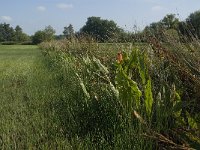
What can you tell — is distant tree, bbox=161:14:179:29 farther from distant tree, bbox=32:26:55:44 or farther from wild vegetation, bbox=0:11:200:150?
distant tree, bbox=32:26:55:44

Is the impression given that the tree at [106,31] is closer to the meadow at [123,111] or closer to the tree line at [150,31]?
the tree line at [150,31]

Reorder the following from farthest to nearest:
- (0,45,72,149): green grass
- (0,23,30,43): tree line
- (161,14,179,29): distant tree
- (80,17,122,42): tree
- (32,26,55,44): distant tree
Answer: (0,23,30,43): tree line
(32,26,55,44): distant tree
(80,17,122,42): tree
(161,14,179,29): distant tree
(0,45,72,149): green grass

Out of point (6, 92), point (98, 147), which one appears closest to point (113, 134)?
point (98, 147)

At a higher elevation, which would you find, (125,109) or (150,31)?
(150,31)

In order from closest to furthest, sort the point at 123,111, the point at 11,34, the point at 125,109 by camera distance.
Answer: the point at 125,109 < the point at 123,111 < the point at 11,34

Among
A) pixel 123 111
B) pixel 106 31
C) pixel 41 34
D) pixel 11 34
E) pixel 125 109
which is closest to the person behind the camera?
pixel 125 109

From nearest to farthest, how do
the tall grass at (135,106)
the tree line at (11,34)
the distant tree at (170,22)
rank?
the tall grass at (135,106) < the distant tree at (170,22) < the tree line at (11,34)

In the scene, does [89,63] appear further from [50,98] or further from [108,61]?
[50,98]

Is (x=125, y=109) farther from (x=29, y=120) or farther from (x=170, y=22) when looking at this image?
(x=170, y=22)

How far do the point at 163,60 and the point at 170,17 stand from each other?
215 centimetres

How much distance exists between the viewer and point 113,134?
3861mm

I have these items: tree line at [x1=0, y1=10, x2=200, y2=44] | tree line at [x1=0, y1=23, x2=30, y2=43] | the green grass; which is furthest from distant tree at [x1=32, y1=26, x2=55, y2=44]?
the green grass

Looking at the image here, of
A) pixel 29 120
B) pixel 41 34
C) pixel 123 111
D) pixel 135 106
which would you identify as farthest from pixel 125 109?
pixel 41 34

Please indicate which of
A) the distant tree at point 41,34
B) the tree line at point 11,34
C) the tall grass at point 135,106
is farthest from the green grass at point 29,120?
the tree line at point 11,34
